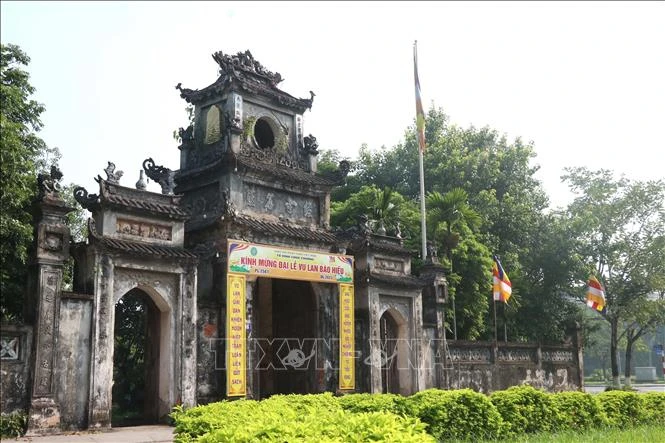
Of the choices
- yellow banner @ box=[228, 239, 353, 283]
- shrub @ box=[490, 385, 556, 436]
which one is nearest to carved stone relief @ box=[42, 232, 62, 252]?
yellow banner @ box=[228, 239, 353, 283]

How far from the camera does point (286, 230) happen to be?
804 inches

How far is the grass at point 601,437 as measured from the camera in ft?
38.7

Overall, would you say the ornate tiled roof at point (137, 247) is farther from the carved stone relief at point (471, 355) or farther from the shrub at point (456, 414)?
the carved stone relief at point (471, 355)

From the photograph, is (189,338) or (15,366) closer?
(15,366)

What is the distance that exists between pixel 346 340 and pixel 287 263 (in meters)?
3.41

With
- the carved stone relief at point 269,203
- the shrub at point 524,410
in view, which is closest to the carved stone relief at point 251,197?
the carved stone relief at point 269,203

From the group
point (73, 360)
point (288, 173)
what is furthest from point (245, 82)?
point (73, 360)

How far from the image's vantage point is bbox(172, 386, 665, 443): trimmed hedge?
644 centimetres

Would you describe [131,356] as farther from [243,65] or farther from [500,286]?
[500,286]

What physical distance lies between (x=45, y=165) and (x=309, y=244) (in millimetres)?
9714

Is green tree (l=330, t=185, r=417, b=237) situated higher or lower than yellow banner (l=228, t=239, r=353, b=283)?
higher

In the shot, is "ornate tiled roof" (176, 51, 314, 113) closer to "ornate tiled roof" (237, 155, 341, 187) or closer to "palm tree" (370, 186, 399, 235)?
"ornate tiled roof" (237, 155, 341, 187)

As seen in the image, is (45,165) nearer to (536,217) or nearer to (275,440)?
(275,440)

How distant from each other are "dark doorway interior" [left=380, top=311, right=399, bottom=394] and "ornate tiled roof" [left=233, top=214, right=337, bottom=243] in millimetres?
4125
